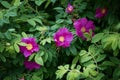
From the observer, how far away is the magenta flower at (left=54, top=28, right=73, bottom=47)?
83.7 inches

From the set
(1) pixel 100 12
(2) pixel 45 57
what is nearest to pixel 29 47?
(2) pixel 45 57

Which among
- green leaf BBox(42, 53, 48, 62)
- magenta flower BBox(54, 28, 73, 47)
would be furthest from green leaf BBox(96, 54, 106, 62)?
green leaf BBox(42, 53, 48, 62)

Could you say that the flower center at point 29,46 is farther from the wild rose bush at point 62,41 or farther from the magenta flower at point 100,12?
the magenta flower at point 100,12

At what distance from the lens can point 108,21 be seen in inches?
82.9

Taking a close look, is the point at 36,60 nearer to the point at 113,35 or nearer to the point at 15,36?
the point at 15,36

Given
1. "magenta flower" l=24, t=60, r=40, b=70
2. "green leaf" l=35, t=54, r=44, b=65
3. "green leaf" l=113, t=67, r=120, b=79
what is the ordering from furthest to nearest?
"magenta flower" l=24, t=60, r=40, b=70
"green leaf" l=35, t=54, r=44, b=65
"green leaf" l=113, t=67, r=120, b=79

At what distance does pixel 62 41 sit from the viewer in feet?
6.99

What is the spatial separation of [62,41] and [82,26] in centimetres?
16

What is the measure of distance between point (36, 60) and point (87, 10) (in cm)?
51

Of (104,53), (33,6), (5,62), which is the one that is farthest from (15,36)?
(104,53)

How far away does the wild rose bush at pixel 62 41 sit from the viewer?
6.62 feet

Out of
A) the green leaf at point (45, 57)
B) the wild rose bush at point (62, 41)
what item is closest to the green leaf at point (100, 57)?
the wild rose bush at point (62, 41)

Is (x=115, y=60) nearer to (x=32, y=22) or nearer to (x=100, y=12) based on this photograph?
(x=100, y=12)

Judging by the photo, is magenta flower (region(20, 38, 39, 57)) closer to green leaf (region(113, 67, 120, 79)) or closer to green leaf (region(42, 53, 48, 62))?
green leaf (region(42, 53, 48, 62))
